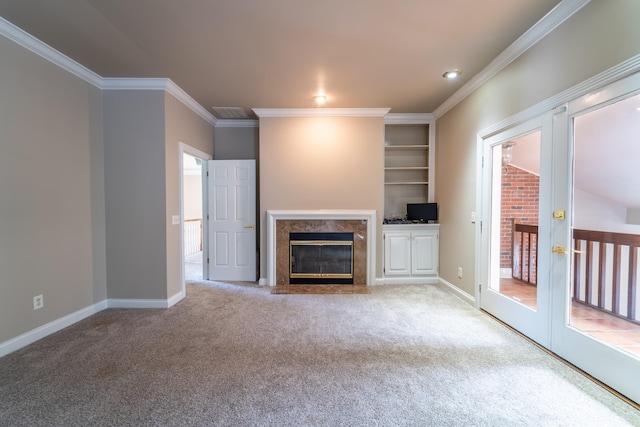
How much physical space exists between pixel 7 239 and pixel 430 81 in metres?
4.62

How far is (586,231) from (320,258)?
314 centimetres

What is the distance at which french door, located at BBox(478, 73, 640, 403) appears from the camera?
176 cm

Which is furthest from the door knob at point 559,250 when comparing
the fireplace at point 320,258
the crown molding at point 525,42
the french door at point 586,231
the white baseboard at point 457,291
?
the fireplace at point 320,258

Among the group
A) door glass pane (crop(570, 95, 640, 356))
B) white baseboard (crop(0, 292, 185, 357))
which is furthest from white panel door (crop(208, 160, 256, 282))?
door glass pane (crop(570, 95, 640, 356))

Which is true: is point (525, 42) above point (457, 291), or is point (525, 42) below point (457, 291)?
above

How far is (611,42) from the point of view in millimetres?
1759

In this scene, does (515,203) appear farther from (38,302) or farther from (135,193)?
(38,302)

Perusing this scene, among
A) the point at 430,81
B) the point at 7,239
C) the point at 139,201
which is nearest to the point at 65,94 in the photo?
the point at 139,201

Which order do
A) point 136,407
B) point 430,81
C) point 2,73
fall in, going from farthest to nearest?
point 430,81 < point 2,73 < point 136,407

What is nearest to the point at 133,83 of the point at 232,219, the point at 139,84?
the point at 139,84

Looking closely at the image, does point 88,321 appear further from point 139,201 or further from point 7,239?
point 139,201

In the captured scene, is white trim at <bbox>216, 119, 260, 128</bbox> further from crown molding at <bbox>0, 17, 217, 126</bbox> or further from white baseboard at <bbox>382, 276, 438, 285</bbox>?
white baseboard at <bbox>382, 276, 438, 285</bbox>

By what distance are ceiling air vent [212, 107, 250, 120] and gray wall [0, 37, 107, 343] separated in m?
1.54

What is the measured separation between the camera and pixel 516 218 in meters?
2.81
